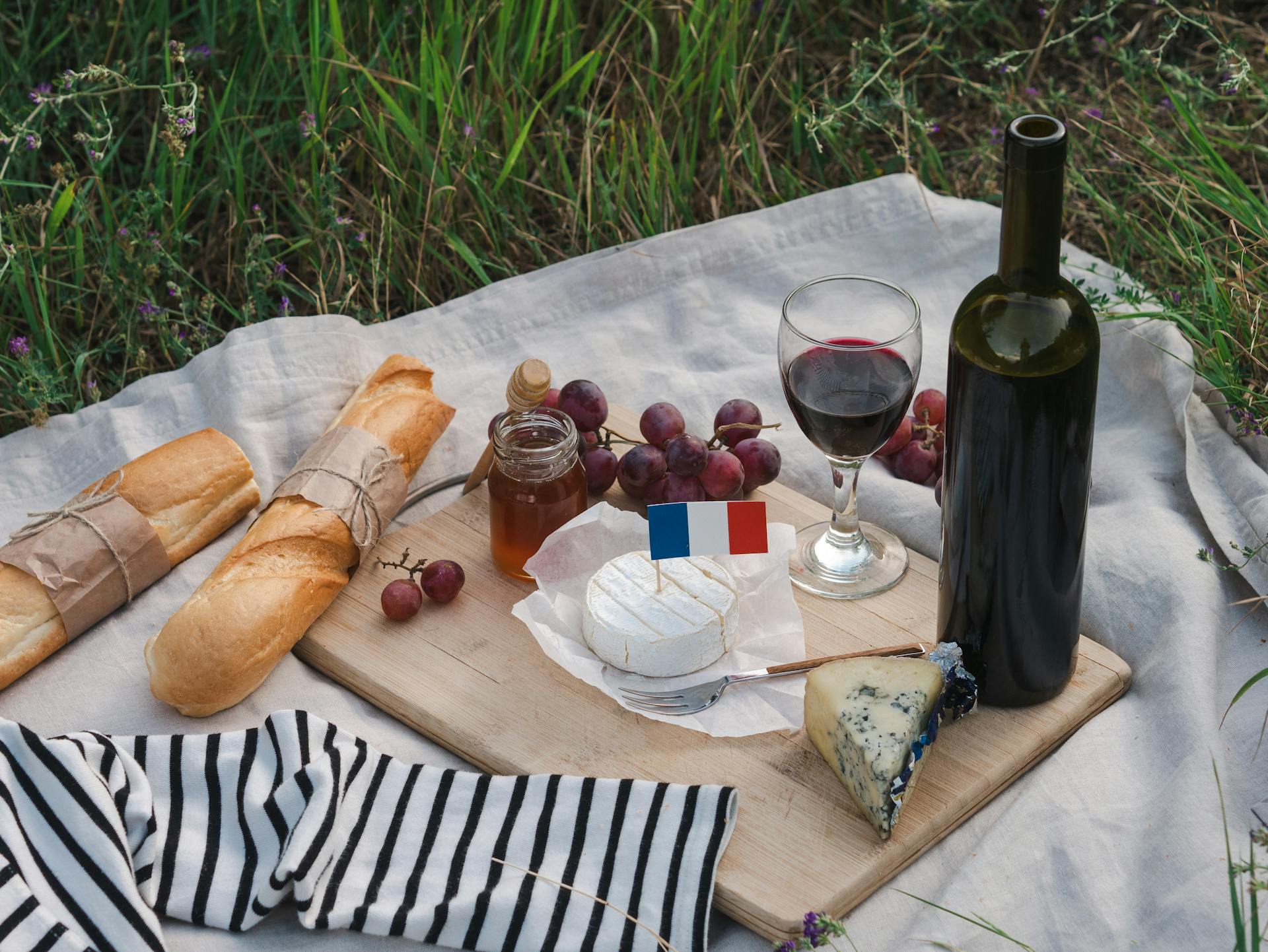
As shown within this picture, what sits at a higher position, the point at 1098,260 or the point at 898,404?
the point at 898,404

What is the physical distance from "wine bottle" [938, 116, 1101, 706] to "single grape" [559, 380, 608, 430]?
2.52 feet

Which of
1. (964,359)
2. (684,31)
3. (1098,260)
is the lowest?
(1098,260)

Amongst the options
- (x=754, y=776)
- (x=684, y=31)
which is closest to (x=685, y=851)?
(x=754, y=776)

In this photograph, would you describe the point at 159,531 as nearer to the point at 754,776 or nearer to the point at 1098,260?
the point at 754,776

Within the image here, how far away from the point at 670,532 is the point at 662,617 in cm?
13

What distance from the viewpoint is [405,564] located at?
2.38 meters

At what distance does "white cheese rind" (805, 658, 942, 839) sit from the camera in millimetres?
1769

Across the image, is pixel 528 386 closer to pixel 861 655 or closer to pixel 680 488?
pixel 680 488

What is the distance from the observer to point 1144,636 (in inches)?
85.0

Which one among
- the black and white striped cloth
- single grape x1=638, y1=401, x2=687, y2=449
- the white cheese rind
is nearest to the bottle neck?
the white cheese rind

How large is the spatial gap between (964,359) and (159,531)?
1.42 m

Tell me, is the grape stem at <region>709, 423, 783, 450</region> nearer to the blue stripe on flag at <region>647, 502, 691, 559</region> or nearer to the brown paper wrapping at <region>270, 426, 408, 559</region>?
the blue stripe on flag at <region>647, 502, 691, 559</region>

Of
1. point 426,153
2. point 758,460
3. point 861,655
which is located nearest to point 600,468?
point 758,460

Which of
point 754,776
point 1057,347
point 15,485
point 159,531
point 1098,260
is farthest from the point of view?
point 1098,260
